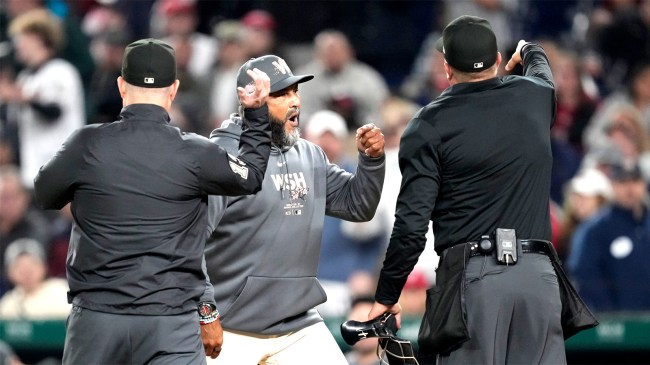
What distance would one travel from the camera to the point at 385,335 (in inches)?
218

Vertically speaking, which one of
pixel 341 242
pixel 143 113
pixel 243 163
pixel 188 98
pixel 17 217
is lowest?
pixel 17 217

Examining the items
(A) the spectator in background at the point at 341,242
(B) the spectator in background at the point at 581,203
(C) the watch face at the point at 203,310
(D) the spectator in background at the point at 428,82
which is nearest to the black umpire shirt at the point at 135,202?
(C) the watch face at the point at 203,310

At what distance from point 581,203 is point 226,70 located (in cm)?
369

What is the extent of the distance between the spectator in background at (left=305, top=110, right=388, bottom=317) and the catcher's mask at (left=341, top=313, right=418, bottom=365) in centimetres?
315

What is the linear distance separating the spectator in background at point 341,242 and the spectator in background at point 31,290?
6.27 ft

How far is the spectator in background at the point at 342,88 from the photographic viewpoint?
425 inches

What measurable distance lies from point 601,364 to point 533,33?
436cm

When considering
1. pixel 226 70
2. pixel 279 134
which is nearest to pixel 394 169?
pixel 226 70

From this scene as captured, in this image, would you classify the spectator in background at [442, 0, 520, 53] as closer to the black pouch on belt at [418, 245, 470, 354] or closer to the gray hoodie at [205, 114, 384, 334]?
the gray hoodie at [205, 114, 384, 334]

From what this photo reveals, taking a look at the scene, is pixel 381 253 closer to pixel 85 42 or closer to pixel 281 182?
pixel 281 182

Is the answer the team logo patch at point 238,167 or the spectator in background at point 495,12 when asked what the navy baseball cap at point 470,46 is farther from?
the spectator in background at point 495,12

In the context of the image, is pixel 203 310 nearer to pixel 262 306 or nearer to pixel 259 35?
pixel 262 306

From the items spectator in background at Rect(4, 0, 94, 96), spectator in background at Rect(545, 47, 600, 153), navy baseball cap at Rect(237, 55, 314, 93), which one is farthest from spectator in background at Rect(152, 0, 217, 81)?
Answer: navy baseball cap at Rect(237, 55, 314, 93)

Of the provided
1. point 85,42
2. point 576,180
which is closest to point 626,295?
point 576,180
